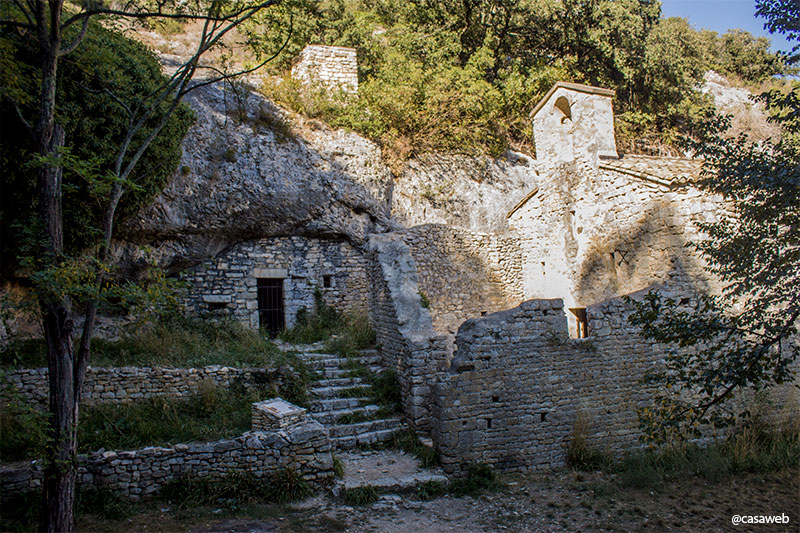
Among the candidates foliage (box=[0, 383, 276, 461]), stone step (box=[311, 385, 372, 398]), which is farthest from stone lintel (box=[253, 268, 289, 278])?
stone step (box=[311, 385, 372, 398])

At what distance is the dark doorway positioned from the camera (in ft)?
39.7

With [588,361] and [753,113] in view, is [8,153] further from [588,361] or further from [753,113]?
[753,113]

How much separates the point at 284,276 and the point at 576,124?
8087mm

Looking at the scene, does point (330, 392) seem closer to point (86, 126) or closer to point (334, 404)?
point (334, 404)

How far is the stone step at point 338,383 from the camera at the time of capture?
960 cm

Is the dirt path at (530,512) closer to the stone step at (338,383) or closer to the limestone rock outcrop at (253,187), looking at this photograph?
the stone step at (338,383)

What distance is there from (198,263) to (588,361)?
853 cm

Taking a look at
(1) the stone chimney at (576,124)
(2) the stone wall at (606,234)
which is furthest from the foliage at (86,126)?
(2) the stone wall at (606,234)

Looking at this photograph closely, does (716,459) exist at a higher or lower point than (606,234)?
lower

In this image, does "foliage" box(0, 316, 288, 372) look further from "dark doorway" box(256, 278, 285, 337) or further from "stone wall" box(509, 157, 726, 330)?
"stone wall" box(509, 157, 726, 330)

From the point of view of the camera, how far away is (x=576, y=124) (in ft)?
40.2

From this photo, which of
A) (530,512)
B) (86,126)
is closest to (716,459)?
(530,512)

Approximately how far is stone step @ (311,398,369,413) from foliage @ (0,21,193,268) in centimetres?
455

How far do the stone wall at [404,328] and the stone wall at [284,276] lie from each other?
0.73 meters
